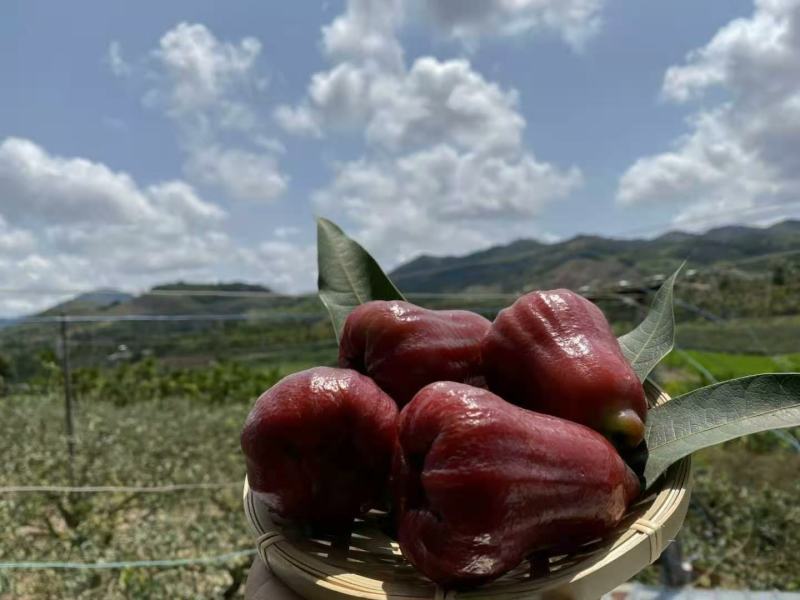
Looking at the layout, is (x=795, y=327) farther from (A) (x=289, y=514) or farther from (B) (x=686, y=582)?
(A) (x=289, y=514)

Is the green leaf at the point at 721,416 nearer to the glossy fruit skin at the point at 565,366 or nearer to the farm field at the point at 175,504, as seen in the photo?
the glossy fruit skin at the point at 565,366

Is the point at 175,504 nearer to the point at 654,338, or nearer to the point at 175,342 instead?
the point at 654,338

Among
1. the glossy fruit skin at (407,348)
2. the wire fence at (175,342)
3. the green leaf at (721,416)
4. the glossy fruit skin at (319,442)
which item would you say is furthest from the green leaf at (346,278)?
the wire fence at (175,342)

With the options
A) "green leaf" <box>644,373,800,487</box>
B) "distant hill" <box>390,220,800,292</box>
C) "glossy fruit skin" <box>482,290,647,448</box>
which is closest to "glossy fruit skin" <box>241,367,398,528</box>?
"glossy fruit skin" <box>482,290,647,448</box>

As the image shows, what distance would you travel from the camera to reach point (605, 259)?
56.0 feet

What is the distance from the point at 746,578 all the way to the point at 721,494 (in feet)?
1.85

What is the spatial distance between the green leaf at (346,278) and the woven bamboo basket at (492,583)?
0.32 metres

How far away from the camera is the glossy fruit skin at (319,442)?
2.35 ft

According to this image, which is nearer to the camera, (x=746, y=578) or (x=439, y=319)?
(x=439, y=319)

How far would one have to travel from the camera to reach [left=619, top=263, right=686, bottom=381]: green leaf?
884mm

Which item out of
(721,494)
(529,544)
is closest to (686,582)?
(721,494)

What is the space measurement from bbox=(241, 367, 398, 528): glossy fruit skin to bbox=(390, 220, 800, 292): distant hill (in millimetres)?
573

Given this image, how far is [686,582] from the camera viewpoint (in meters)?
2.35

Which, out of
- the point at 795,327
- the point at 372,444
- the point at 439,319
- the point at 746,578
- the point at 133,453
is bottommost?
the point at 746,578
